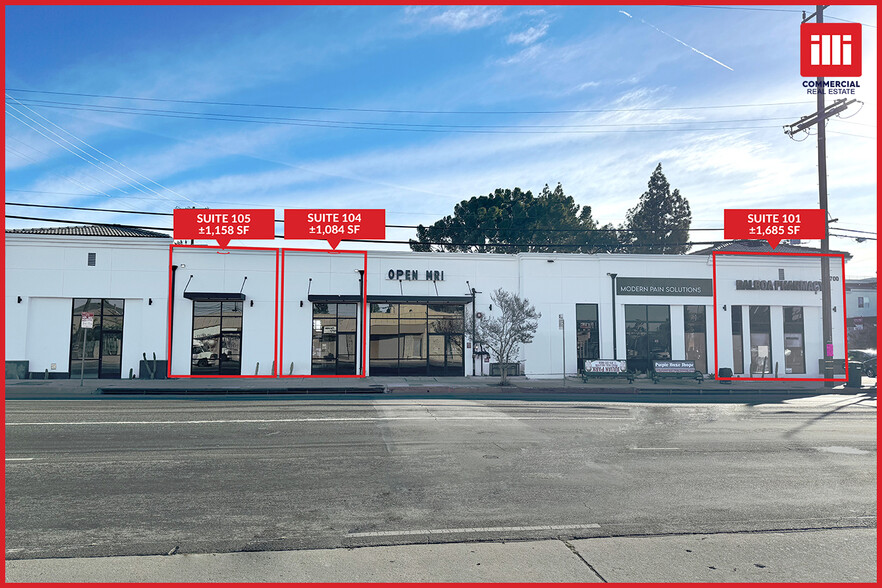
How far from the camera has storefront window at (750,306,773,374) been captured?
29234 mm

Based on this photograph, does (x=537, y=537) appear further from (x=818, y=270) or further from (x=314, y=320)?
(x=818, y=270)

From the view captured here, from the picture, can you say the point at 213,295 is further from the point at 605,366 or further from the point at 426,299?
the point at 605,366

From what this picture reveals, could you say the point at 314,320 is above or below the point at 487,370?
above

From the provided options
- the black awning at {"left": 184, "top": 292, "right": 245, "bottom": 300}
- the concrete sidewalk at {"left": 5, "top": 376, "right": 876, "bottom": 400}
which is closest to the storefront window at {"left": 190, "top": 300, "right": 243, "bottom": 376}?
the black awning at {"left": 184, "top": 292, "right": 245, "bottom": 300}

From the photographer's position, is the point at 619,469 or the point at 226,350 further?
the point at 226,350

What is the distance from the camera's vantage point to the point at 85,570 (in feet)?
16.7

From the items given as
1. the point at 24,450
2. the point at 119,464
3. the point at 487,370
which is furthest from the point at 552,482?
the point at 487,370

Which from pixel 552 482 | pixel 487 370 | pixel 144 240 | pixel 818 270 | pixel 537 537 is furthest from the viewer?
pixel 818 270

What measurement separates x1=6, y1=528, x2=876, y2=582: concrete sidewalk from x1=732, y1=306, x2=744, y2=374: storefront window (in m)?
25.1

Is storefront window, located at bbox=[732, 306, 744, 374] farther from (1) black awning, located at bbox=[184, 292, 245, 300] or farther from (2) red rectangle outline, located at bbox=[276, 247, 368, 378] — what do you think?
(1) black awning, located at bbox=[184, 292, 245, 300]

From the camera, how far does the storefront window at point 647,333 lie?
28297 millimetres

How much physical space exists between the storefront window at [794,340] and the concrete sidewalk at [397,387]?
3498mm

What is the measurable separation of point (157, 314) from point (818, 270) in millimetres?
31218

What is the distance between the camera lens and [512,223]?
44812 millimetres
